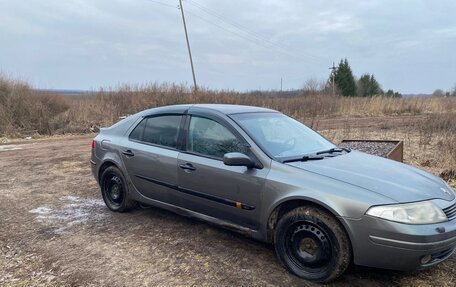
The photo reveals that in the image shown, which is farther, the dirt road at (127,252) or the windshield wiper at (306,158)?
the windshield wiper at (306,158)

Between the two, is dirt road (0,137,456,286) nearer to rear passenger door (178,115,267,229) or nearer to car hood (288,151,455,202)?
rear passenger door (178,115,267,229)

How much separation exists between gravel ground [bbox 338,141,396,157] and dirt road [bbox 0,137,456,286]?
14.1 ft

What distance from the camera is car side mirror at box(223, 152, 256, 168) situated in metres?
3.88

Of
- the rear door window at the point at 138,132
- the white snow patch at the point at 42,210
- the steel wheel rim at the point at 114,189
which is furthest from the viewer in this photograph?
the white snow patch at the point at 42,210

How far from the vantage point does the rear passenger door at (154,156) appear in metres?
4.76

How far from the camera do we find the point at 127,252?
14.0ft

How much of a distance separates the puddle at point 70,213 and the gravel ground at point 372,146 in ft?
15.8

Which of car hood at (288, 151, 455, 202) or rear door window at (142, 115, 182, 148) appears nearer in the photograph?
car hood at (288, 151, 455, 202)

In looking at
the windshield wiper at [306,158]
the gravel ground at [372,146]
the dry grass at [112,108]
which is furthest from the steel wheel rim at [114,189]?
the dry grass at [112,108]

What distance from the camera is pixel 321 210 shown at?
11.6 ft

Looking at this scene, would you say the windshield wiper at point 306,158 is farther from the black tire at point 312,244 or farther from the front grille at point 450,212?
the front grille at point 450,212

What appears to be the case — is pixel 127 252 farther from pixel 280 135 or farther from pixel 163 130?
pixel 280 135

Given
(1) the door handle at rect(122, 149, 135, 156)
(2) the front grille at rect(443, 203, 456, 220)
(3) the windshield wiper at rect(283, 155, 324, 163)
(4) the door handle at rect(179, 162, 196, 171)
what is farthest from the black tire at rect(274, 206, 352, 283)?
(1) the door handle at rect(122, 149, 135, 156)

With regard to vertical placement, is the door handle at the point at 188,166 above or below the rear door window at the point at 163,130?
below
